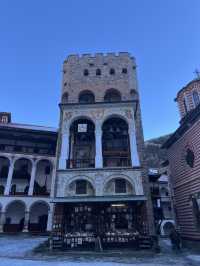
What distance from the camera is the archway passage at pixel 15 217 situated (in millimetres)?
30688

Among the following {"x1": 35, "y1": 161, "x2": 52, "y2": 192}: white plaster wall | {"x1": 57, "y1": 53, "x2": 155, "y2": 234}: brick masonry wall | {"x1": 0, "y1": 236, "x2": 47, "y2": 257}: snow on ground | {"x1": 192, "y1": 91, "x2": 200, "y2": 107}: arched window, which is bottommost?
{"x1": 0, "y1": 236, "x2": 47, "y2": 257}: snow on ground

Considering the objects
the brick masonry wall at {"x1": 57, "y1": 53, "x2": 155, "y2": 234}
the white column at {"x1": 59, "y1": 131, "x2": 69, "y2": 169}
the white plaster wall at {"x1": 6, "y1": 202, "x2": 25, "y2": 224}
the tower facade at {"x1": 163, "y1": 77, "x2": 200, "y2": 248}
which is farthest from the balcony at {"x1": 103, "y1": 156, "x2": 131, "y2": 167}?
the white plaster wall at {"x1": 6, "y1": 202, "x2": 25, "y2": 224}

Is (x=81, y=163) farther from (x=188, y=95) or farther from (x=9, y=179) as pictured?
(x=9, y=179)

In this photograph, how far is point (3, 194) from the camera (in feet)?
103

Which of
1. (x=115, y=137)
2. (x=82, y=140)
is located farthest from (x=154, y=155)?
(x=82, y=140)

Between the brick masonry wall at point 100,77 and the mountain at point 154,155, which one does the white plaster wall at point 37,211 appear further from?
the mountain at point 154,155

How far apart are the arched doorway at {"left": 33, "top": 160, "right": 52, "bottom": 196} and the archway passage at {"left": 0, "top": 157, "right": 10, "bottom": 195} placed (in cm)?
457

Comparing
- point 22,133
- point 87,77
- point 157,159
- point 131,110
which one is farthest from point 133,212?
point 157,159

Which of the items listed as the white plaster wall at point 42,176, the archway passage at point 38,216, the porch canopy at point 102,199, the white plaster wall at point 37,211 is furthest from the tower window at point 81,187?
the white plaster wall at point 42,176

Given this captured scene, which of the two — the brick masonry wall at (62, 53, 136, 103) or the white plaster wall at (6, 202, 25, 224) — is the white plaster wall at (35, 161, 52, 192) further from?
the brick masonry wall at (62, 53, 136, 103)

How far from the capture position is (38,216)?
32281 mm

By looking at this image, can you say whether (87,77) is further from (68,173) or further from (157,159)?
(157,159)

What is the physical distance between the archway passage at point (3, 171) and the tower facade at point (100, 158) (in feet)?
46.9

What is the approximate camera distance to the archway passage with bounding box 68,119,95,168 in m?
24.2
